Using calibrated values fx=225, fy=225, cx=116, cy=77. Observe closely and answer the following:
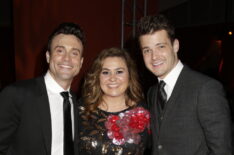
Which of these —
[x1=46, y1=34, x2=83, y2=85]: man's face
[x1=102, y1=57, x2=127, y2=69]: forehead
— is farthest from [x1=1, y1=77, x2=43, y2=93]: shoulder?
[x1=102, y1=57, x2=127, y2=69]: forehead

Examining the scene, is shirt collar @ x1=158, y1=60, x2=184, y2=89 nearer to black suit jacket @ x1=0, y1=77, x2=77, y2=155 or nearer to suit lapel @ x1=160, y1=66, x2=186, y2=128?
suit lapel @ x1=160, y1=66, x2=186, y2=128

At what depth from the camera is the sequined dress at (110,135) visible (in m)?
2.06

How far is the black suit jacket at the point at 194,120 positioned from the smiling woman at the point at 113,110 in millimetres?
341

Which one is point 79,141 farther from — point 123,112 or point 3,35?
point 3,35

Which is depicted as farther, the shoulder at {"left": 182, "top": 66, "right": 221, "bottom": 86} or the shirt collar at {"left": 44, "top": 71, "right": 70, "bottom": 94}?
the shirt collar at {"left": 44, "top": 71, "right": 70, "bottom": 94}

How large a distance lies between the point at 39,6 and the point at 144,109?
214cm

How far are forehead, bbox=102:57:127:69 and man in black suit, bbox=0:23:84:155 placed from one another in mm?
525

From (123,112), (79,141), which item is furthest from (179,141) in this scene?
(79,141)

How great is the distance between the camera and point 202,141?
1584 millimetres

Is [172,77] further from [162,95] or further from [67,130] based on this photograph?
[67,130]

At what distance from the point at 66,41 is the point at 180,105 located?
3.40 feet

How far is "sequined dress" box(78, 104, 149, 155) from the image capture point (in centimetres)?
206

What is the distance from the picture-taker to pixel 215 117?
1.43 meters

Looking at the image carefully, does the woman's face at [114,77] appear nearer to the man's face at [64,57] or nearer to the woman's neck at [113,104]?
the woman's neck at [113,104]
